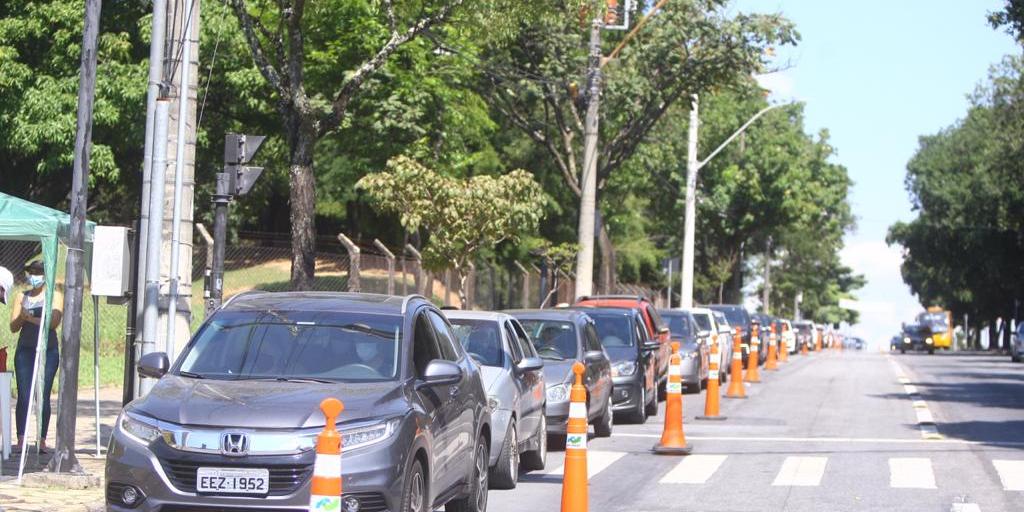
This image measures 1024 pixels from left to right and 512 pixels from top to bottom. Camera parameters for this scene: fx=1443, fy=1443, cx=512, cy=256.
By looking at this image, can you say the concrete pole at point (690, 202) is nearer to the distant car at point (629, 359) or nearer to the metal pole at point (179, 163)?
the distant car at point (629, 359)

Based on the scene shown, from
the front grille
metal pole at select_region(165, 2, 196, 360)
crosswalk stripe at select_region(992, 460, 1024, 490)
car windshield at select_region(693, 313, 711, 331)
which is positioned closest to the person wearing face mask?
metal pole at select_region(165, 2, 196, 360)

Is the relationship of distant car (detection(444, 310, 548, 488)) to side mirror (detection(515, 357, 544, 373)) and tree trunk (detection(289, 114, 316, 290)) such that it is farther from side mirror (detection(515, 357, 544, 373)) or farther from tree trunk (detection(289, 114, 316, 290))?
tree trunk (detection(289, 114, 316, 290))

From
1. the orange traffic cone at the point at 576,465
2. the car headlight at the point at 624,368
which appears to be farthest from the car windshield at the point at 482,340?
the car headlight at the point at 624,368

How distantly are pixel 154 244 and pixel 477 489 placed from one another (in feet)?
15.1

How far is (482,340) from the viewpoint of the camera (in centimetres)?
1370

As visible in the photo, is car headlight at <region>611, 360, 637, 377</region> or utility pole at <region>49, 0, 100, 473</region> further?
car headlight at <region>611, 360, 637, 377</region>

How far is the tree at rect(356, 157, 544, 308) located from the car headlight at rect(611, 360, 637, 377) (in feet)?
20.6

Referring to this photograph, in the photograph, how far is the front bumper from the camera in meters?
8.03

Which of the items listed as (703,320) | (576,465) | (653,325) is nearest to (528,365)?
(576,465)

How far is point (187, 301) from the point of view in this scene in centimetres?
1414

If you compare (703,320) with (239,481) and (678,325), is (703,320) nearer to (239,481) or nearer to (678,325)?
(678,325)

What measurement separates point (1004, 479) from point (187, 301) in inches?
321

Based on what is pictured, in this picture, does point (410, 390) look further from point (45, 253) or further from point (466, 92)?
point (466, 92)

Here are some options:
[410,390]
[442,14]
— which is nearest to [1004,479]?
[410,390]
